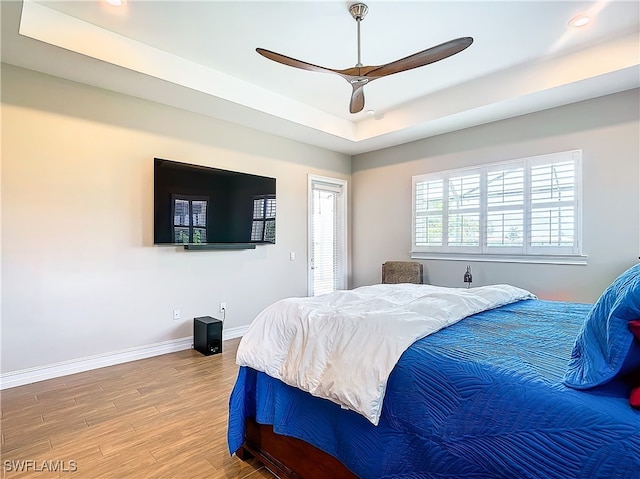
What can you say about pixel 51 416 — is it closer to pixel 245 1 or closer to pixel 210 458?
pixel 210 458

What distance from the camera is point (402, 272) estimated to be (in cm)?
512

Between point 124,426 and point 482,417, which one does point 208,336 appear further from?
point 482,417

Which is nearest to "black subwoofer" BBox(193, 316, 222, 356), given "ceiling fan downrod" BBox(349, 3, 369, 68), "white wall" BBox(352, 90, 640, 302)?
"white wall" BBox(352, 90, 640, 302)

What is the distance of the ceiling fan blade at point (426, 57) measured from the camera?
2.24 metres

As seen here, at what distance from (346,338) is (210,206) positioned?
122 inches

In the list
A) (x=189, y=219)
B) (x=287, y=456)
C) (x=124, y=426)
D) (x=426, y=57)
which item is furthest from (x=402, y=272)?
(x=124, y=426)

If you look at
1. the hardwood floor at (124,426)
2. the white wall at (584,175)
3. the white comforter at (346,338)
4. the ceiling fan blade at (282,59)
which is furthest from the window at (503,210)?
the hardwood floor at (124,426)

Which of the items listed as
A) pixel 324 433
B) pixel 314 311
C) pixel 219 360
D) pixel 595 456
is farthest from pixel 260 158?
pixel 595 456

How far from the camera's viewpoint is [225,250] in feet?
15.0

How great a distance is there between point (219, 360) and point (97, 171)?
229 cm

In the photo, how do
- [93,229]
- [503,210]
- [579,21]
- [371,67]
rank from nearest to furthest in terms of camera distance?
[371,67] → [579,21] → [93,229] → [503,210]

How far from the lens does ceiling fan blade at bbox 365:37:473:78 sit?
7.34 ft

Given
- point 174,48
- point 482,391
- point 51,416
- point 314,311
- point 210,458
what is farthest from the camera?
point 174,48

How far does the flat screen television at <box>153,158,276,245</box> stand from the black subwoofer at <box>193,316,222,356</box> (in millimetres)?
921
